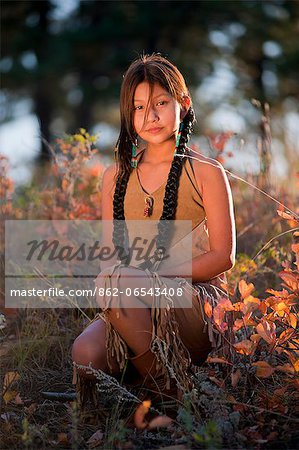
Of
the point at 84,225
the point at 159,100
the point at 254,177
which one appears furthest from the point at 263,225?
the point at 159,100

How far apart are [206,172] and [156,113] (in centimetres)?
32

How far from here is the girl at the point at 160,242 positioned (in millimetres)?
2549

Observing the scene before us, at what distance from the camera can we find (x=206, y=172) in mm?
2807

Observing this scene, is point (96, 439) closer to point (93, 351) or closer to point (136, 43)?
point (93, 351)

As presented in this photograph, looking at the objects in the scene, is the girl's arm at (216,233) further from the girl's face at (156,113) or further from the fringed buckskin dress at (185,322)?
the girl's face at (156,113)

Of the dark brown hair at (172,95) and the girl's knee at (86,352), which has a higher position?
the dark brown hair at (172,95)

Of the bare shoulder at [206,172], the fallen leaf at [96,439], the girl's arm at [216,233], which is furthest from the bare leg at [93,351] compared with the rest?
the bare shoulder at [206,172]

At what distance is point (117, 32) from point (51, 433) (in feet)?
40.3

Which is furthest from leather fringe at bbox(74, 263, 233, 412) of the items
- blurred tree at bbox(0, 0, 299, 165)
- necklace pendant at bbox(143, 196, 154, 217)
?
blurred tree at bbox(0, 0, 299, 165)

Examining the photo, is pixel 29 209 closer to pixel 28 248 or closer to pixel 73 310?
pixel 28 248

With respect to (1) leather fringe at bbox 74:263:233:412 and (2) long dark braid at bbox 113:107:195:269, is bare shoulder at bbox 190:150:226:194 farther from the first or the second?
(1) leather fringe at bbox 74:263:233:412

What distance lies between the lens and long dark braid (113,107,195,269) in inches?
113

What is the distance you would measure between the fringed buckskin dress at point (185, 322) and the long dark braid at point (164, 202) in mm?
31

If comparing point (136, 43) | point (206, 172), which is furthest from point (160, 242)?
point (136, 43)
